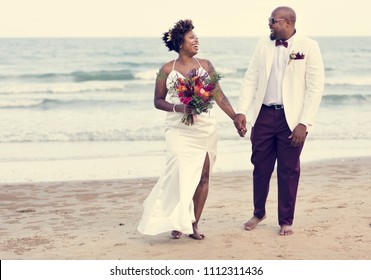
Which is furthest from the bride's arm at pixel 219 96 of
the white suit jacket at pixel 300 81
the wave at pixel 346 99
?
the wave at pixel 346 99

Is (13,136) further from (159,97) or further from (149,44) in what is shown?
(149,44)

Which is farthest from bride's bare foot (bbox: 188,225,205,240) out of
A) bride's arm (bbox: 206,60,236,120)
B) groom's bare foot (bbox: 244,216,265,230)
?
bride's arm (bbox: 206,60,236,120)

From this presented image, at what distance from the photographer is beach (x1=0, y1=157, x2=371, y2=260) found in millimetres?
6926

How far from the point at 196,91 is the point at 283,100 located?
821 mm

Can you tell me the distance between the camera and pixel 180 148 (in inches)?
281

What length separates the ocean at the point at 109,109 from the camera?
13.7m

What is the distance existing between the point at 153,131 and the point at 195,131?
429 inches

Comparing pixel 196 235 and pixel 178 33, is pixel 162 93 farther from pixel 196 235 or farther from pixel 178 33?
pixel 196 235

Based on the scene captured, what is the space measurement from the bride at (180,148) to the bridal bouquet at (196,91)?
0.19 feet

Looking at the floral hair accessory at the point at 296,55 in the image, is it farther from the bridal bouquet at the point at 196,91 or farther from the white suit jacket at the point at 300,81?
the bridal bouquet at the point at 196,91

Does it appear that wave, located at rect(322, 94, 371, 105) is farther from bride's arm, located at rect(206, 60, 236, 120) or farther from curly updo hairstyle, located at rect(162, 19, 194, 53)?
curly updo hairstyle, located at rect(162, 19, 194, 53)

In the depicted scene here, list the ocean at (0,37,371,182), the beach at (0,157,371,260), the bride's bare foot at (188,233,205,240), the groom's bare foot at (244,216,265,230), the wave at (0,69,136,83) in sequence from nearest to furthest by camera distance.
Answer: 1. the beach at (0,157,371,260)
2. the bride's bare foot at (188,233,205,240)
3. the groom's bare foot at (244,216,265,230)
4. the ocean at (0,37,371,182)
5. the wave at (0,69,136,83)

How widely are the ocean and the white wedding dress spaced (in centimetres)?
498

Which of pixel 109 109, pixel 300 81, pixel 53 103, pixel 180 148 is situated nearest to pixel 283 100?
pixel 300 81
